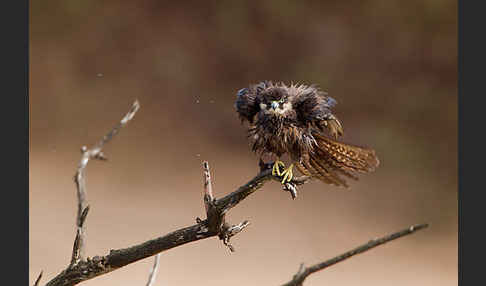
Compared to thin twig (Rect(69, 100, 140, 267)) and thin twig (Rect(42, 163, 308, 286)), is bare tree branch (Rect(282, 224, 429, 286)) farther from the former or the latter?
thin twig (Rect(69, 100, 140, 267))

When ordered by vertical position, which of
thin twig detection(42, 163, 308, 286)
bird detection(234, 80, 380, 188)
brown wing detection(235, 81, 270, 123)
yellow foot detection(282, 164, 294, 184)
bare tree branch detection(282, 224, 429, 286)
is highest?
brown wing detection(235, 81, 270, 123)

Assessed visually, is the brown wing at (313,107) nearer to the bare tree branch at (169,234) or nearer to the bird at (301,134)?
the bird at (301,134)

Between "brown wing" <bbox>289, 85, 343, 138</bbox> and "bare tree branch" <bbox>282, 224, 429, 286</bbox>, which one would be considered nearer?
"bare tree branch" <bbox>282, 224, 429, 286</bbox>

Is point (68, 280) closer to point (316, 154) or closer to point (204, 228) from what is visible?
point (204, 228)

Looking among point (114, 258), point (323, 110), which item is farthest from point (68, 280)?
point (323, 110)

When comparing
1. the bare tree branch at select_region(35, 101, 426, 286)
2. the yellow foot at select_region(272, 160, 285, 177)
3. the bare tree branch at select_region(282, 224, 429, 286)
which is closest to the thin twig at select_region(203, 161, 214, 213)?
the bare tree branch at select_region(35, 101, 426, 286)

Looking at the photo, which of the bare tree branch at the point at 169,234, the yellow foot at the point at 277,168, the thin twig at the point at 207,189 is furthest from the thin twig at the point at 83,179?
the yellow foot at the point at 277,168
